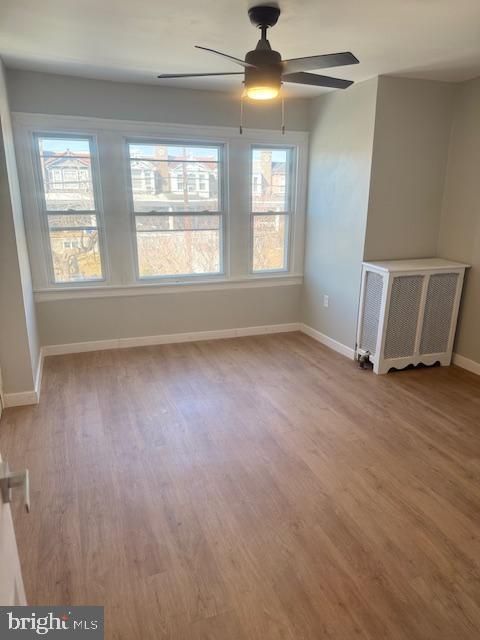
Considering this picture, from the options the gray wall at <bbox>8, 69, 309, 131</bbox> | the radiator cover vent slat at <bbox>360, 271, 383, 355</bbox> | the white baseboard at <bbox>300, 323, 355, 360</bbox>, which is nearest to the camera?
the gray wall at <bbox>8, 69, 309, 131</bbox>

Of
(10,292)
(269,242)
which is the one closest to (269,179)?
(269,242)

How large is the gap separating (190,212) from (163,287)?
85 centimetres

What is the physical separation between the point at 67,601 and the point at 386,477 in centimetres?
171

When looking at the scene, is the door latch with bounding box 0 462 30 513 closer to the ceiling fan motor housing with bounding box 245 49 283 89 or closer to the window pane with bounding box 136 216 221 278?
the ceiling fan motor housing with bounding box 245 49 283 89

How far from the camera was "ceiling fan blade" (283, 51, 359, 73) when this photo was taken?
1970 mm

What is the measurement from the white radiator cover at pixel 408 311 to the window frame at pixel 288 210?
1.23 metres

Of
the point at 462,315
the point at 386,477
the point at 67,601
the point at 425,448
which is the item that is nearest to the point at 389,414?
the point at 425,448

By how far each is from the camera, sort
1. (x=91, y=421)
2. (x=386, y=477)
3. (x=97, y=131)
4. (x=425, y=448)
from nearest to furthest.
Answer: (x=386, y=477) < (x=425, y=448) < (x=91, y=421) < (x=97, y=131)

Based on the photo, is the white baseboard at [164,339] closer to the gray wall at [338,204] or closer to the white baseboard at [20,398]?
the gray wall at [338,204]

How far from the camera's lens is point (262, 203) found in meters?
4.57

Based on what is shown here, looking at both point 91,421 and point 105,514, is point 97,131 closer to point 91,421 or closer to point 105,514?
point 91,421

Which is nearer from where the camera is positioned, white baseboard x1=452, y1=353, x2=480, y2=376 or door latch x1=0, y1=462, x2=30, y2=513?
door latch x1=0, y1=462, x2=30, y2=513

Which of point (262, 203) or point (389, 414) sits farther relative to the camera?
point (262, 203)

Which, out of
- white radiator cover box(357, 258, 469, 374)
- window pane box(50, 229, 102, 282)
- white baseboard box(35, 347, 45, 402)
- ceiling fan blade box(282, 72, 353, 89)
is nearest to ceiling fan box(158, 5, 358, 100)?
ceiling fan blade box(282, 72, 353, 89)
